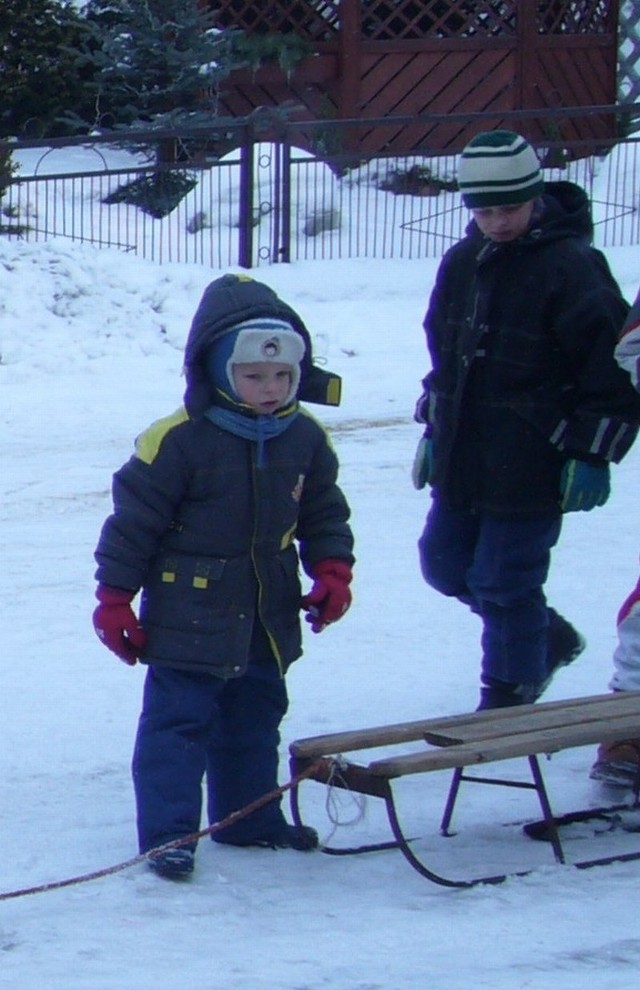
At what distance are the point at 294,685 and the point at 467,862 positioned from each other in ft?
4.70

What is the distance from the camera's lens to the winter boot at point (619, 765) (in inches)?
167

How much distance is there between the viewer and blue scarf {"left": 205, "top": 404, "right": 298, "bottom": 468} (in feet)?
12.1

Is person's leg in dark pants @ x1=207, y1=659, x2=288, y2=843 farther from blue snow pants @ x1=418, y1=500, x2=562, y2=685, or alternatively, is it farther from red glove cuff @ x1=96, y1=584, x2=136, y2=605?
blue snow pants @ x1=418, y1=500, x2=562, y2=685

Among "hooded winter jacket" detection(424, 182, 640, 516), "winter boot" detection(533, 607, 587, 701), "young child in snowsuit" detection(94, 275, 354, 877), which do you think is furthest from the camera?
"winter boot" detection(533, 607, 587, 701)

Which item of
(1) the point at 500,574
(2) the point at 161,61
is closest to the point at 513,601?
(1) the point at 500,574

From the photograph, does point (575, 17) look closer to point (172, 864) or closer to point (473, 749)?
point (473, 749)

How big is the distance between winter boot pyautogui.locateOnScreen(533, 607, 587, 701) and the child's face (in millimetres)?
1363

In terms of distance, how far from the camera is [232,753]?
392 centimetres

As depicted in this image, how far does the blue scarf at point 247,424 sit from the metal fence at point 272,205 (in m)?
7.84

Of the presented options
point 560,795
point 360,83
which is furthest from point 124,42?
point 560,795

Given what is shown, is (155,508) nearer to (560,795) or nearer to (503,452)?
(503,452)

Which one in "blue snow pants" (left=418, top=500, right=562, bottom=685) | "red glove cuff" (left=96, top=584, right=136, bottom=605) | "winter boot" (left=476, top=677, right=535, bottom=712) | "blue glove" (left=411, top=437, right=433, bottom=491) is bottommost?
"winter boot" (left=476, top=677, right=535, bottom=712)

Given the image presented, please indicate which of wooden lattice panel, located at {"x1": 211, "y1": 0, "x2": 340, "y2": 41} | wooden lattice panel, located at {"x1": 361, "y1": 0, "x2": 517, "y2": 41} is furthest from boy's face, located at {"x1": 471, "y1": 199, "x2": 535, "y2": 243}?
wooden lattice panel, located at {"x1": 361, "y1": 0, "x2": 517, "y2": 41}

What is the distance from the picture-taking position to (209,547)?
12.1 ft
